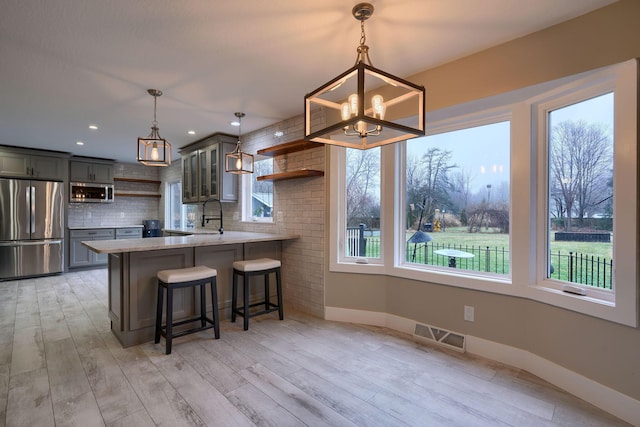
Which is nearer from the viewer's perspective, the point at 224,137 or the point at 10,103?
the point at 10,103


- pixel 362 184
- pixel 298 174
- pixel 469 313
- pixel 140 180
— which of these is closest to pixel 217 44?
pixel 298 174

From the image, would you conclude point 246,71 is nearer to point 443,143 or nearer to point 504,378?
point 443,143

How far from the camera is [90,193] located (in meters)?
6.56

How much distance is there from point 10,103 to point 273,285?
12.0ft

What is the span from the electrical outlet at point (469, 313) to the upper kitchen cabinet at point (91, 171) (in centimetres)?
743

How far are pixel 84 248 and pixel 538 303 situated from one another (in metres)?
7.69

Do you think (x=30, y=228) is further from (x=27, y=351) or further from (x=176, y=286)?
(x=176, y=286)

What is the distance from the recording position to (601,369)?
1943mm

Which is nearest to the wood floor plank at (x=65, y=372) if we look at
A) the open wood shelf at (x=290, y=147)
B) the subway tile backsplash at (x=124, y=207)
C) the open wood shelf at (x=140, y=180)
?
the open wood shelf at (x=290, y=147)

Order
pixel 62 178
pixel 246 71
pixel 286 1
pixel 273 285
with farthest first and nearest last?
pixel 62 178
pixel 273 285
pixel 246 71
pixel 286 1

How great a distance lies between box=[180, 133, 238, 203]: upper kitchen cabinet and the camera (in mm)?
4746

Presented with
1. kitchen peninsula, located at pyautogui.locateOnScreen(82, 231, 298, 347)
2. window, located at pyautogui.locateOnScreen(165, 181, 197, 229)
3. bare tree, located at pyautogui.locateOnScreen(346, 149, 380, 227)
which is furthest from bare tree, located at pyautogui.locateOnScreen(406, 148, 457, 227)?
window, located at pyautogui.locateOnScreen(165, 181, 197, 229)

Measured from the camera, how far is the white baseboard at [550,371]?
1.83m

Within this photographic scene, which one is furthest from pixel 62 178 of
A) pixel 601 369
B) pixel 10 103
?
pixel 601 369
